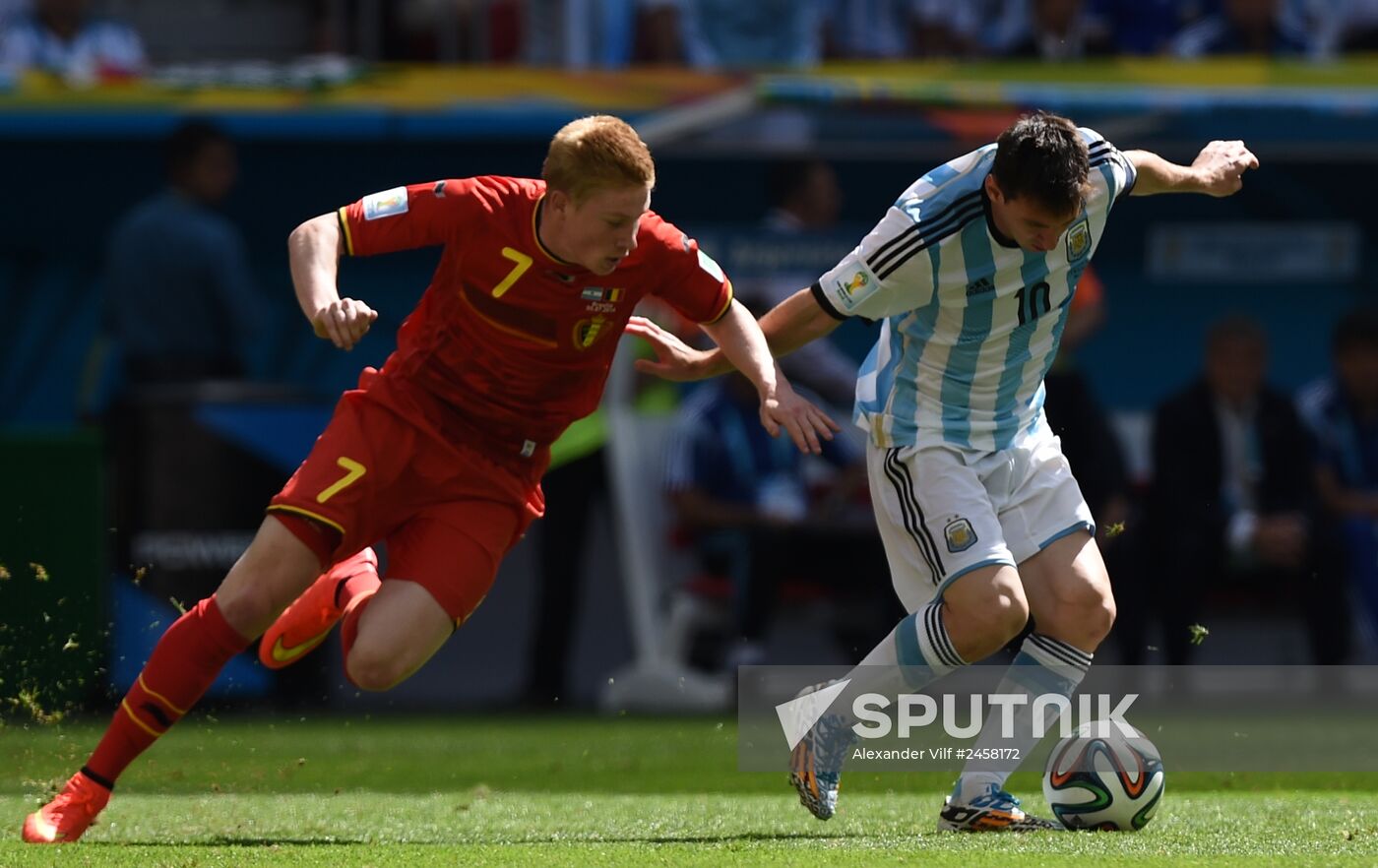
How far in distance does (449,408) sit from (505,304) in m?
0.37

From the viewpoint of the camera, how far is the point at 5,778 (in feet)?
21.8

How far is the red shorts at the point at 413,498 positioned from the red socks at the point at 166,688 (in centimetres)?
35

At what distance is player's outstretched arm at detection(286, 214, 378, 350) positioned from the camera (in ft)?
16.3

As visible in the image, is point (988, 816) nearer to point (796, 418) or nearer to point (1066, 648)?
point (1066, 648)

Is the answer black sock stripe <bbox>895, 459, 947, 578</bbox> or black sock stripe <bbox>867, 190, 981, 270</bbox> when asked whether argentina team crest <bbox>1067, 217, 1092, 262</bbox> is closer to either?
black sock stripe <bbox>867, 190, 981, 270</bbox>

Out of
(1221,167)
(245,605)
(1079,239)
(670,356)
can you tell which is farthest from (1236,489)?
(245,605)

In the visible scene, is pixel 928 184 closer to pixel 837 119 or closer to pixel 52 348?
pixel 837 119

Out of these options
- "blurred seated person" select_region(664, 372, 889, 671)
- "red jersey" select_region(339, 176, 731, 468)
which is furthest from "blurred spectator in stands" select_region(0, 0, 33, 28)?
"red jersey" select_region(339, 176, 731, 468)

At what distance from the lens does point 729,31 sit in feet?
38.0

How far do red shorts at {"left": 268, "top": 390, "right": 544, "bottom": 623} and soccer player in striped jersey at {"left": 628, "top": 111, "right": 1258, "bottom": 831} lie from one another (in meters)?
0.59

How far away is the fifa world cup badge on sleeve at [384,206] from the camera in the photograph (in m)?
5.54

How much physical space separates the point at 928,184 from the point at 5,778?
3.46 meters

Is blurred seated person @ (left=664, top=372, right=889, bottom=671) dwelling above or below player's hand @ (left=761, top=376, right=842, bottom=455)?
below

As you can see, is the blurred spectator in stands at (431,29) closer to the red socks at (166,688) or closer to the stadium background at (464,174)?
the stadium background at (464,174)
